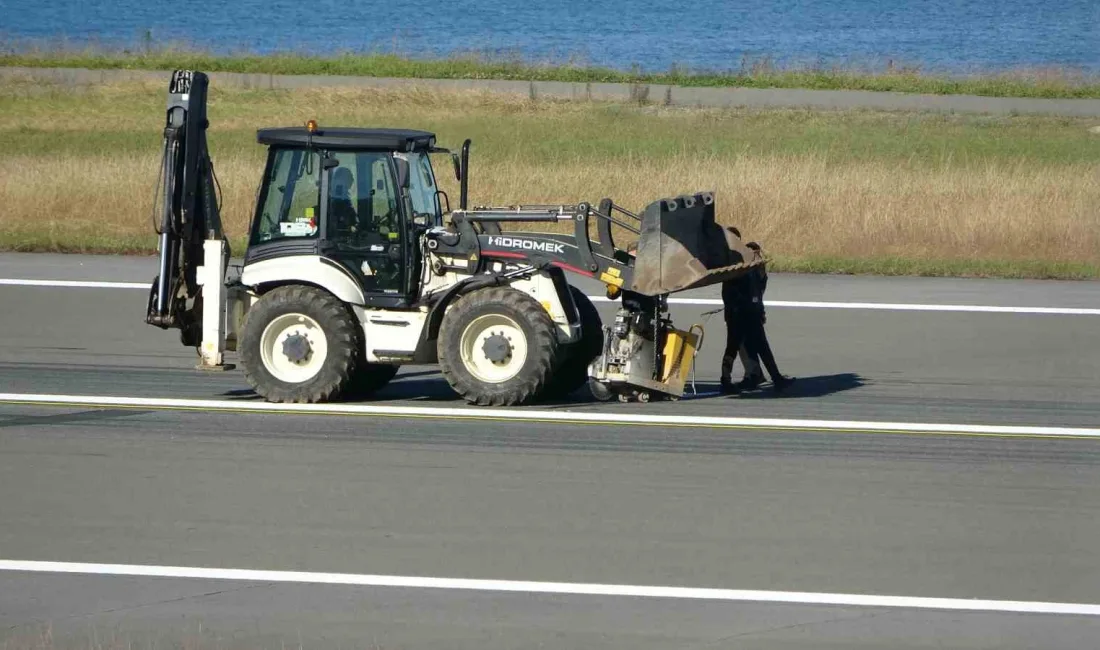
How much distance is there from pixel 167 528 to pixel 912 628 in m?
4.46

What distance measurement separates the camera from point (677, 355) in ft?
43.9

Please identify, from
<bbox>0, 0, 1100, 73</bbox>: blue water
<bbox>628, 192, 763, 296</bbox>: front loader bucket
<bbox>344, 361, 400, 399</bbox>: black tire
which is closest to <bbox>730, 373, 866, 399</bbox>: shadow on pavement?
<bbox>628, 192, 763, 296</bbox>: front loader bucket

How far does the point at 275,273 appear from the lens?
43.7 ft

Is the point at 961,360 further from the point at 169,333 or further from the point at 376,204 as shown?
the point at 169,333

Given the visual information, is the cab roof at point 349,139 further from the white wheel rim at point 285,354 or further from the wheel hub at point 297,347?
the wheel hub at point 297,347

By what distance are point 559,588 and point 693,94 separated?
31307mm

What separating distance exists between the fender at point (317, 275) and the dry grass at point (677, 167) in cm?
1028

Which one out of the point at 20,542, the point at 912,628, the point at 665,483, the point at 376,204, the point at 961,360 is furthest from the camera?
the point at 961,360

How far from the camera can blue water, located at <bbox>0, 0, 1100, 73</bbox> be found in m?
65.6

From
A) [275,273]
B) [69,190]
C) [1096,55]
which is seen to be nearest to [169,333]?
[275,273]

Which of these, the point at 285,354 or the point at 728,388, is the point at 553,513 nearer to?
the point at 285,354

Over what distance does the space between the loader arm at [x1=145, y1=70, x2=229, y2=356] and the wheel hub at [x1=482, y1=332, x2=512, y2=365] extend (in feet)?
7.61

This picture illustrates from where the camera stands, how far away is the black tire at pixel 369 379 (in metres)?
13.7

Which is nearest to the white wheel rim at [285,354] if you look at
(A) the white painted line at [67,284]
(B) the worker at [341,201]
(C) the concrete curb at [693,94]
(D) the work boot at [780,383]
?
(B) the worker at [341,201]
